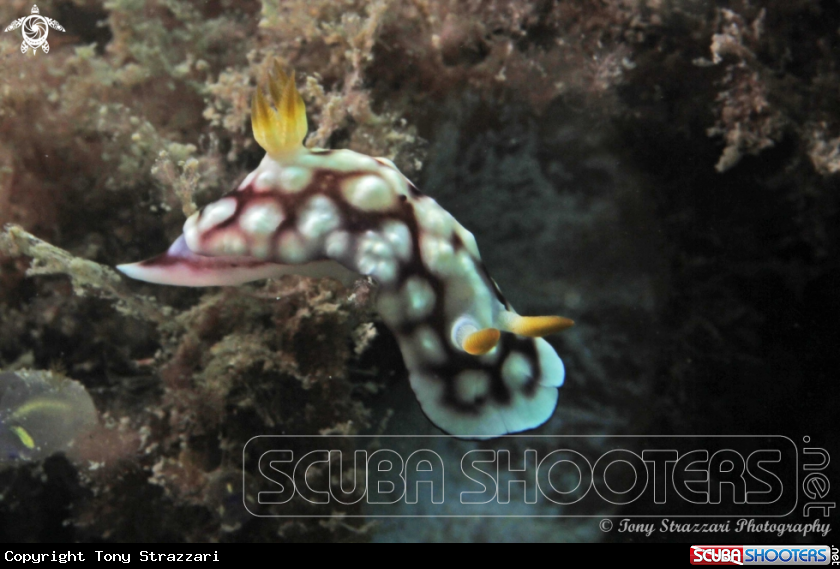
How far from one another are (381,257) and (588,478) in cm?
172

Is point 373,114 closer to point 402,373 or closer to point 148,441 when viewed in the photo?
point 402,373

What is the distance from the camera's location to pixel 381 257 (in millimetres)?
1888

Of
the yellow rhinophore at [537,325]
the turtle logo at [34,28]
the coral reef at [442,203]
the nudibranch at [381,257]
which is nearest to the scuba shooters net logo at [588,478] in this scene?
the coral reef at [442,203]

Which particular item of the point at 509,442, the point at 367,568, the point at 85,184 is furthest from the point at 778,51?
the point at 85,184

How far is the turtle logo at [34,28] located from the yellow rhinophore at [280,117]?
1.53 metres

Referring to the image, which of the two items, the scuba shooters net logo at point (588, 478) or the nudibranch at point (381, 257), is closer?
the nudibranch at point (381, 257)

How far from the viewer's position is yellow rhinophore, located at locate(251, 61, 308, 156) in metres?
1.92

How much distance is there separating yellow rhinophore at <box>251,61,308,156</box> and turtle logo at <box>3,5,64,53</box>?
1527mm

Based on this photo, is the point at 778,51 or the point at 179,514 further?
the point at 179,514

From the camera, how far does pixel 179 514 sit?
2.69m

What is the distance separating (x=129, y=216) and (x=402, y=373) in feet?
5.69

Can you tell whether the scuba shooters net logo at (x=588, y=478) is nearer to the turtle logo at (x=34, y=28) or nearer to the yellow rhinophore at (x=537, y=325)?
the yellow rhinophore at (x=537, y=325)

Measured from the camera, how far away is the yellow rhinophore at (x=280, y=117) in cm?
192

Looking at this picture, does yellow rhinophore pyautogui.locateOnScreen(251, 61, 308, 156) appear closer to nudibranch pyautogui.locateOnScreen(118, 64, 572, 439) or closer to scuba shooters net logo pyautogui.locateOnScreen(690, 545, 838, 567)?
nudibranch pyautogui.locateOnScreen(118, 64, 572, 439)
